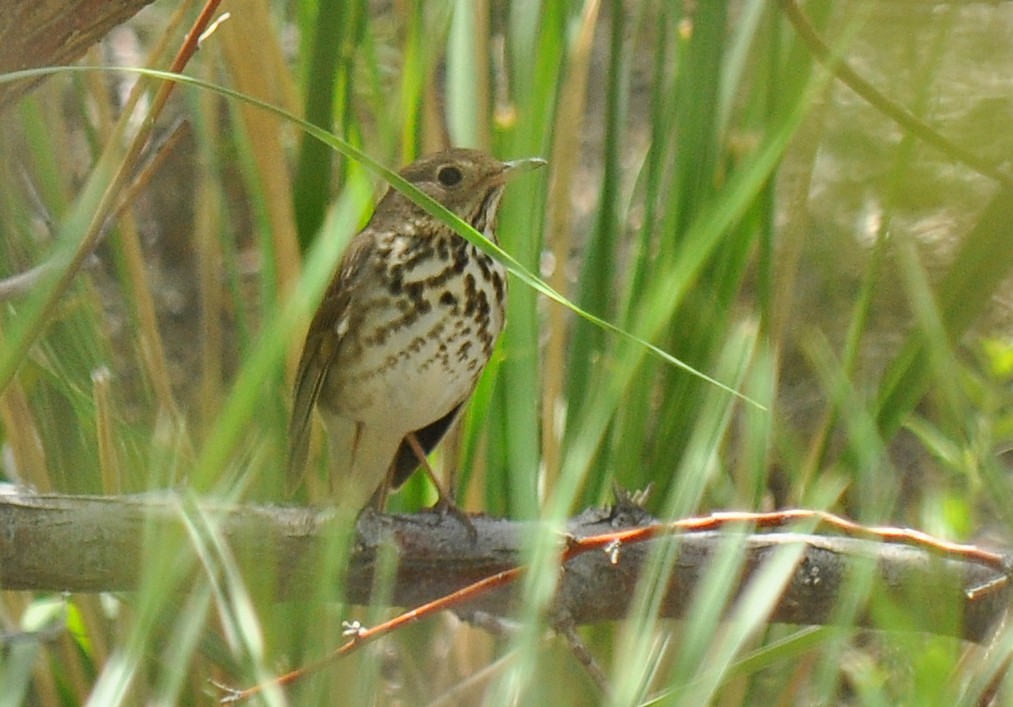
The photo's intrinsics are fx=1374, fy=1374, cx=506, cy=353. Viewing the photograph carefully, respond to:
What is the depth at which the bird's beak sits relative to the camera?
1346mm

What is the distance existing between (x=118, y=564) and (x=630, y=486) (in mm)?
523

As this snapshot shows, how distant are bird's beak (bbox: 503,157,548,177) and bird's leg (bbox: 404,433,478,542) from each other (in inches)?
13.9

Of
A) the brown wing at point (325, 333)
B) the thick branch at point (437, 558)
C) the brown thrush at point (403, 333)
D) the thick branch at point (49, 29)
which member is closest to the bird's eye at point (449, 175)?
the brown thrush at point (403, 333)

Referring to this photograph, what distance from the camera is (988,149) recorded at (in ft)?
1.89

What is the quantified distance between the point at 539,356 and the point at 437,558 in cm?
28

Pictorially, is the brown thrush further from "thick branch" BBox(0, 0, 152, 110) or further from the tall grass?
"thick branch" BBox(0, 0, 152, 110)

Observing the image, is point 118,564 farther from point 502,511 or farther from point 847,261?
point 847,261

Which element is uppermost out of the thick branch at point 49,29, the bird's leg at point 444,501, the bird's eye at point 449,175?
the thick branch at point 49,29

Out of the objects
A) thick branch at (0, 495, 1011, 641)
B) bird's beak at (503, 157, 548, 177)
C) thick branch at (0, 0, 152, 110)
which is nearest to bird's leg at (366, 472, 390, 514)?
thick branch at (0, 495, 1011, 641)

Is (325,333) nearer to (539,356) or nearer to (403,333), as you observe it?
(403,333)

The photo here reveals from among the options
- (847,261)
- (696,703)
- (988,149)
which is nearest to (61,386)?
(696,703)

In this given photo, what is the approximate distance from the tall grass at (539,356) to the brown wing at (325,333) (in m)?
0.15

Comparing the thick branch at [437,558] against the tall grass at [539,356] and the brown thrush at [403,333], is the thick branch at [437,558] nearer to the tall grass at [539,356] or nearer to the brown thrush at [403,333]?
the tall grass at [539,356]

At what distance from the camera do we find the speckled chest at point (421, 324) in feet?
5.93
